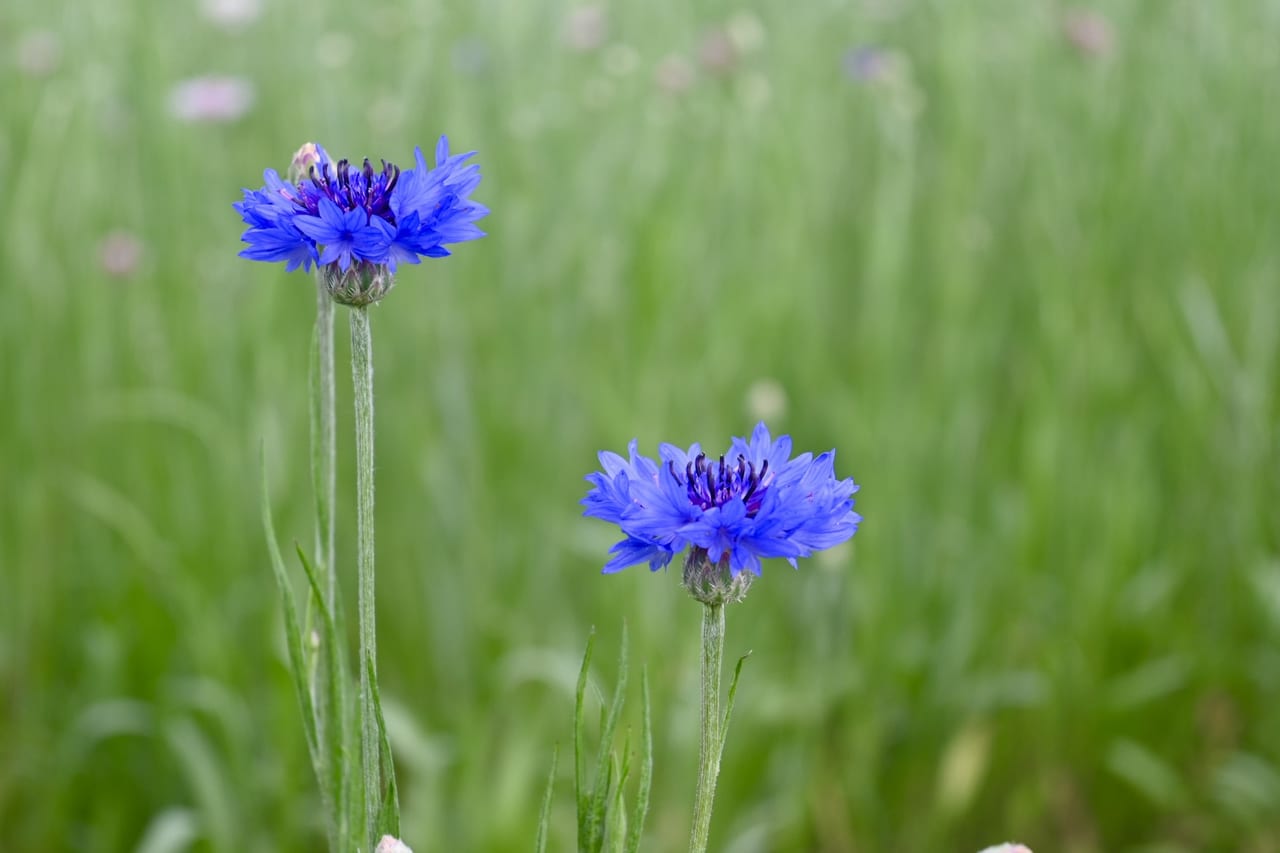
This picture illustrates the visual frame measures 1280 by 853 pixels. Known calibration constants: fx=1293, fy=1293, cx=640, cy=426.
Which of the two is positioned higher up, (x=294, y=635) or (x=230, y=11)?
(x=230, y=11)

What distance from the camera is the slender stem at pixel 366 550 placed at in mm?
547

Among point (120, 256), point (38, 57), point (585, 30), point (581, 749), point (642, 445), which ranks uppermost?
point (585, 30)

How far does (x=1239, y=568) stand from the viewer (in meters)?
1.98

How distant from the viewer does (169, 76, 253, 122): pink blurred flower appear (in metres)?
2.14

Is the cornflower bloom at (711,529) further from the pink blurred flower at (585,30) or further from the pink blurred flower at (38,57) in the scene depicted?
the pink blurred flower at (38,57)

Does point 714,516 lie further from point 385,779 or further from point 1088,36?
point 1088,36

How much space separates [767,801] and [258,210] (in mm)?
1391

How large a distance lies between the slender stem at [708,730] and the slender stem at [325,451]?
0.22m

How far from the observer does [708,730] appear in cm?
57

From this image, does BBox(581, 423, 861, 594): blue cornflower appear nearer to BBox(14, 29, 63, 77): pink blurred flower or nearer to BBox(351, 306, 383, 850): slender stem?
BBox(351, 306, 383, 850): slender stem

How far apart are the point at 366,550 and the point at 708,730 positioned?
0.17 metres

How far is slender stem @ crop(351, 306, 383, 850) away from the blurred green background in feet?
3.22

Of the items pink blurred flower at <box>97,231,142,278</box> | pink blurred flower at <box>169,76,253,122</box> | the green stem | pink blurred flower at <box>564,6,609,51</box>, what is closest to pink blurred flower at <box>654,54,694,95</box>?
pink blurred flower at <box>564,6,609,51</box>

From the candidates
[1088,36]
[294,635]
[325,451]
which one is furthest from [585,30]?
[294,635]
